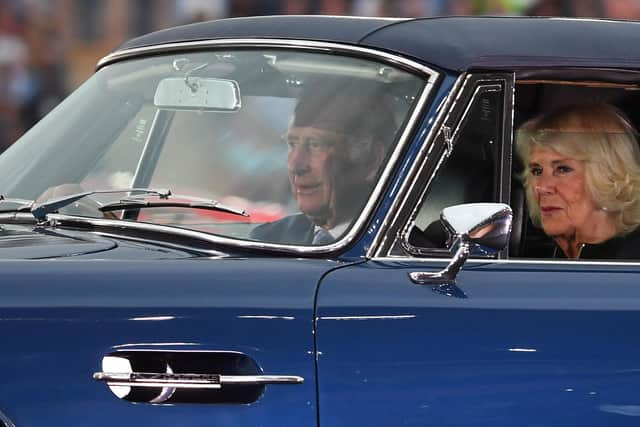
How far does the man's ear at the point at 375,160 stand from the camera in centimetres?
301

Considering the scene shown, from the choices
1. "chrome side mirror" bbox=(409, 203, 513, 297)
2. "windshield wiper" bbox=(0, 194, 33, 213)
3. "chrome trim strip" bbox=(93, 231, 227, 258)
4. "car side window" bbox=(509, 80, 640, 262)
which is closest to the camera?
"chrome side mirror" bbox=(409, 203, 513, 297)

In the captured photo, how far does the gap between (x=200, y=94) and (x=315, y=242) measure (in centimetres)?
60

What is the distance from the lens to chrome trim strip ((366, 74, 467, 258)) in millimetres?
2953

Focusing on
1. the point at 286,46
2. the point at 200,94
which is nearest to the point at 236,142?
the point at 200,94

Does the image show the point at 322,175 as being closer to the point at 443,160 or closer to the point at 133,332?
the point at 443,160

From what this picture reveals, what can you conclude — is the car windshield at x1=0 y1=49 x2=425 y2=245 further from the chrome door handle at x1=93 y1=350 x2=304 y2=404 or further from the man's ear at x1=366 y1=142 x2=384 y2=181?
the chrome door handle at x1=93 y1=350 x2=304 y2=404

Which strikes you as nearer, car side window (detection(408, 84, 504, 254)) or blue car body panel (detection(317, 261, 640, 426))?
blue car body panel (detection(317, 261, 640, 426))

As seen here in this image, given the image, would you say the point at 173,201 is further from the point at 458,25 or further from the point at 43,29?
the point at 43,29

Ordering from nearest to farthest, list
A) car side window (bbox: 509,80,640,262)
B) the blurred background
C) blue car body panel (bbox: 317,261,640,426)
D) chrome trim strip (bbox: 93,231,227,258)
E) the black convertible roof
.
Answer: blue car body panel (bbox: 317,261,640,426), chrome trim strip (bbox: 93,231,227,258), the black convertible roof, car side window (bbox: 509,80,640,262), the blurred background

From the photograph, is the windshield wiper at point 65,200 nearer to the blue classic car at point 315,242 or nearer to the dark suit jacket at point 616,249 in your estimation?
the blue classic car at point 315,242

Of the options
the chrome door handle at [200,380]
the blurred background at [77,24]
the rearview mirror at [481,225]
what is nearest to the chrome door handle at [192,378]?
the chrome door handle at [200,380]

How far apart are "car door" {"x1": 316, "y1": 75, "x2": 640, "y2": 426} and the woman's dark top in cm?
30

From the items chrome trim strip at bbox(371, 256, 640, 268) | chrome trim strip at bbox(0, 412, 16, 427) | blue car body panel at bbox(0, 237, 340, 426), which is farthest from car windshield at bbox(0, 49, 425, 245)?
chrome trim strip at bbox(0, 412, 16, 427)

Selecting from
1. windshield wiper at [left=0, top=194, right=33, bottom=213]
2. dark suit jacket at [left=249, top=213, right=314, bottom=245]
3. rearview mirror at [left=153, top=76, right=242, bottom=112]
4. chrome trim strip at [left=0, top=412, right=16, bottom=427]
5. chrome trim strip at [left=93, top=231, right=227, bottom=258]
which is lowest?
chrome trim strip at [left=0, top=412, right=16, bottom=427]
